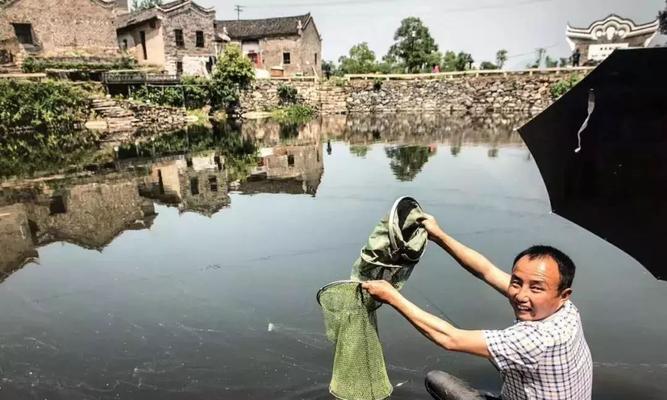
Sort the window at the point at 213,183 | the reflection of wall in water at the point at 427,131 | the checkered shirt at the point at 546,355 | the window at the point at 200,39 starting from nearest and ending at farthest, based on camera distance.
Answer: the checkered shirt at the point at 546,355
the window at the point at 213,183
the reflection of wall in water at the point at 427,131
the window at the point at 200,39

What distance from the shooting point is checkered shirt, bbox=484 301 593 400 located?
6.99 feet

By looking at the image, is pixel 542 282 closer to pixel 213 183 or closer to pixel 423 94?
pixel 213 183

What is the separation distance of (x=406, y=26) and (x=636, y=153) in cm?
5405

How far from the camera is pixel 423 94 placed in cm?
4519

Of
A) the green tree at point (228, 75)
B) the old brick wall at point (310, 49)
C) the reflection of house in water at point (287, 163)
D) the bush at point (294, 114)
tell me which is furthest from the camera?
the old brick wall at point (310, 49)

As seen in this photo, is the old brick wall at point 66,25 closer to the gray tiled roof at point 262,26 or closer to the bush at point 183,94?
the bush at point 183,94

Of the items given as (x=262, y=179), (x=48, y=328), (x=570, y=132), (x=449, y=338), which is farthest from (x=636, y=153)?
(x=262, y=179)

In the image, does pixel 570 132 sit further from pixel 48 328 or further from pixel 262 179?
pixel 262 179

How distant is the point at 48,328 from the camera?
223 inches

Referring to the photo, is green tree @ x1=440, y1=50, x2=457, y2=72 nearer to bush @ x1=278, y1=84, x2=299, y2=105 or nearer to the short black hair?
bush @ x1=278, y1=84, x2=299, y2=105

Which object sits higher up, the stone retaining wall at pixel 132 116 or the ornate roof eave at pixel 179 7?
the ornate roof eave at pixel 179 7

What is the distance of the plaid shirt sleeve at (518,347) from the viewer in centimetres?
213

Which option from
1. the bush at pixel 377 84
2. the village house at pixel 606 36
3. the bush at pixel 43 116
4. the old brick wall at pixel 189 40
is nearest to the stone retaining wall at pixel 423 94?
the bush at pixel 377 84

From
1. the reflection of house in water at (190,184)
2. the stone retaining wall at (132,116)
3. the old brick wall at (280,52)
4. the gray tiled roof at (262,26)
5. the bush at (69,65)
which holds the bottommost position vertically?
the reflection of house in water at (190,184)
